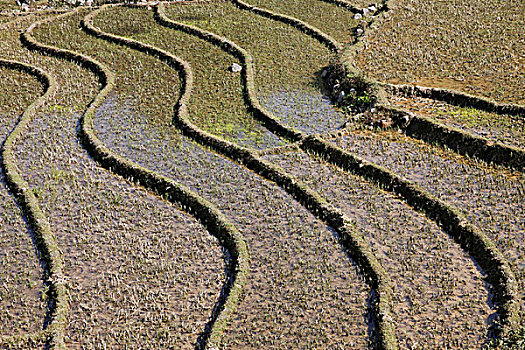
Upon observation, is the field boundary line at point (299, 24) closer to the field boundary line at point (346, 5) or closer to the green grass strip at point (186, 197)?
the field boundary line at point (346, 5)

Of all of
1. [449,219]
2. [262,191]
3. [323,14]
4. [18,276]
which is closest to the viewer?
[18,276]

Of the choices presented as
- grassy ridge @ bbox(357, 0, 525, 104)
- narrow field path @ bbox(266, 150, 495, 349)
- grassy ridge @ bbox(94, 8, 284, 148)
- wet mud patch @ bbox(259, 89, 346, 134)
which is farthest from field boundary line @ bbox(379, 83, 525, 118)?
narrow field path @ bbox(266, 150, 495, 349)

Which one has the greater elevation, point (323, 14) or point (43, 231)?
point (323, 14)

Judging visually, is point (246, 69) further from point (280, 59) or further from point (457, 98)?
point (457, 98)

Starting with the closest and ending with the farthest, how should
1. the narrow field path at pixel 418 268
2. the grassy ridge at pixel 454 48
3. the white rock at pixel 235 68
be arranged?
the narrow field path at pixel 418 268 < the grassy ridge at pixel 454 48 < the white rock at pixel 235 68

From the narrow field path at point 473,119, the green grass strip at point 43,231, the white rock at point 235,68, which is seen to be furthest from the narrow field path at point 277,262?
the narrow field path at point 473,119

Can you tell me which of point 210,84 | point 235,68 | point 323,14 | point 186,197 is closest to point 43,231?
point 186,197
